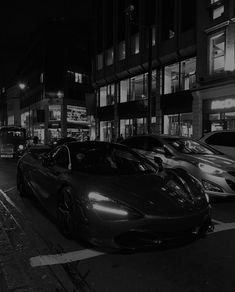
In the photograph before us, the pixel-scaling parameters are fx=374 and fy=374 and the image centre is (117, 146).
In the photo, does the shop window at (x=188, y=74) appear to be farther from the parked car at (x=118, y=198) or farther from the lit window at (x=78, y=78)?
the lit window at (x=78, y=78)

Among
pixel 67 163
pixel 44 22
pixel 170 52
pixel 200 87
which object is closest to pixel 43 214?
pixel 67 163

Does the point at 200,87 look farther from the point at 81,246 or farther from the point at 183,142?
the point at 81,246

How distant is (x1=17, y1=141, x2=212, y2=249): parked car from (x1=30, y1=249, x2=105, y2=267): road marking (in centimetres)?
20

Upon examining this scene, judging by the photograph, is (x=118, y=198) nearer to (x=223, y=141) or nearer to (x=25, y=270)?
(x=25, y=270)

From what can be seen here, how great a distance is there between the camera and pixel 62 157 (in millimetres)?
6387

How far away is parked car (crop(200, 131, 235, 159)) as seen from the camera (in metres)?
12.6

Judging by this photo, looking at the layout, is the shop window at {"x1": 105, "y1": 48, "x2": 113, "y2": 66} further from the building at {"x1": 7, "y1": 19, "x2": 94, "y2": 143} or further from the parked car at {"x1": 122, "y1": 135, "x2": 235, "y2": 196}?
the parked car at {"x1": 122, "y1": 135, "x2": 235, "y2": 196}

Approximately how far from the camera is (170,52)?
27.1 meters

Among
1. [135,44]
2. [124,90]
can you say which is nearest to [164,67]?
[135,44]

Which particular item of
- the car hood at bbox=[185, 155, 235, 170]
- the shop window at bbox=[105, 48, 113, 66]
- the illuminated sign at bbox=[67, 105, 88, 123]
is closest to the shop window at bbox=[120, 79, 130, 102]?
the shop window at bbox=[105, 48, 113, 66]

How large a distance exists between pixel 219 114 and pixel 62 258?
62.9ft

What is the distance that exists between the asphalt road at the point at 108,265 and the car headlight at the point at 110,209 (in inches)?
21.5

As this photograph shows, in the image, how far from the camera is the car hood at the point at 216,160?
796cm

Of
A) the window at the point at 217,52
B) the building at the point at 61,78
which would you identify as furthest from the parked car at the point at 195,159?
the building at the point at 61,78
